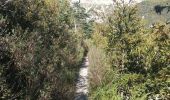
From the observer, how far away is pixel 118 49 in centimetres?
1332

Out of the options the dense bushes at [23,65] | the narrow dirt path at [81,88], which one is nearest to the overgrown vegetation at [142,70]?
the dense bushes at [23,65]

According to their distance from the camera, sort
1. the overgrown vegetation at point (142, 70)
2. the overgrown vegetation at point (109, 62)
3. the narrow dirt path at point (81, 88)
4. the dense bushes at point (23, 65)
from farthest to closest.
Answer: the narrow dirt path at point (81, 88) → the dense bushes at point (23, 65) → the overgrown vegetation at point (109, 62) → the overgrown vegetation at point (142, 70)

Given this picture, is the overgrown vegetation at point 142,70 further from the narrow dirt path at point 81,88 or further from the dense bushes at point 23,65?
the narrow dirt path at point 81,88

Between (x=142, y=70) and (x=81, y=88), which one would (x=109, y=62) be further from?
(x=81, y=88)

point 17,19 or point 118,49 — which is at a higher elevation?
point 17,19

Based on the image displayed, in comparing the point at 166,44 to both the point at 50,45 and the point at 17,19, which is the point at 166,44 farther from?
the point at 50,45

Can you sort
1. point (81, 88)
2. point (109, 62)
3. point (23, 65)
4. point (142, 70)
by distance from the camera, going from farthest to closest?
point (81, 88) → point (109, 62) → point (23, 65) → point (142, 70)

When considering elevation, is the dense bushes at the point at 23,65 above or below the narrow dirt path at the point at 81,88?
above

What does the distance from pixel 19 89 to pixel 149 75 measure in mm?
4940

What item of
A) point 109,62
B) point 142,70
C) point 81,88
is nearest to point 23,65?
point 142,70

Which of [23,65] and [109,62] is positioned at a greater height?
[23,65]

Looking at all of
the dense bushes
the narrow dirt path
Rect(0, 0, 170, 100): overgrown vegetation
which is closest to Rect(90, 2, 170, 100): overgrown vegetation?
Rect(0, 0, 170, 100): overgrown vegetation

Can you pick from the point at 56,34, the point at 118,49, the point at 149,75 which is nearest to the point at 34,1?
the point at 56,34

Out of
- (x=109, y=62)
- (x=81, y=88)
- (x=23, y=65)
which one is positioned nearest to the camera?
(x=23, y=65)
